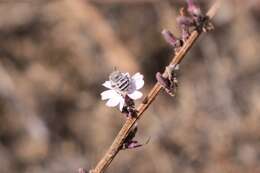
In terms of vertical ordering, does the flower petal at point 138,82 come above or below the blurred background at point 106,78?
below

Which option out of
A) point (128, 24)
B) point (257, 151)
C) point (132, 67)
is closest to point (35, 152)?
point (132, 67)

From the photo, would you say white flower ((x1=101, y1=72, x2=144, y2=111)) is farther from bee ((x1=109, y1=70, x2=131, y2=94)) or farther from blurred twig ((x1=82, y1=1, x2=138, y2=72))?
blurred twig ((x1=82, y1=1, x2=138, y2=72))

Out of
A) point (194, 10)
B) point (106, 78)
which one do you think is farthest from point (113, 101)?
point (106, 78)

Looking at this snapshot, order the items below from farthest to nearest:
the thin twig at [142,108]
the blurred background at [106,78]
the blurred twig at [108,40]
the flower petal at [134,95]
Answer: the blurred twig at [108,40]
the blurred background at [106,78]
the flower petal at [134,95]
the thin twig at [142,108]

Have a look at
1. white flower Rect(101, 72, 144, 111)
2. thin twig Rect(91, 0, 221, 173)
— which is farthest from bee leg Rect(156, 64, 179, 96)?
white flower Rect(101, 72, 144, 111)

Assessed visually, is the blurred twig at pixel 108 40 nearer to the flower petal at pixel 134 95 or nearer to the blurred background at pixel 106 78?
the blurred background at pixel 106 78

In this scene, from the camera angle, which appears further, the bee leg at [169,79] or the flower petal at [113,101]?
the flower petal at [113,101]

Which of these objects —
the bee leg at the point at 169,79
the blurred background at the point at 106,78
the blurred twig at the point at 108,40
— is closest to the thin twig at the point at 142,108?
the bee leg at the point at 169,79
